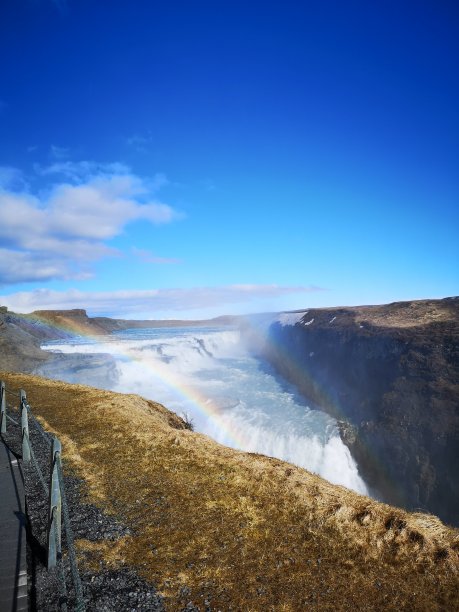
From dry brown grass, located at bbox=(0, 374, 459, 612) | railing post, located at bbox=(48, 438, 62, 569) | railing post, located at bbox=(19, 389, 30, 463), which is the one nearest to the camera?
railing post, located at bbox=(48, 438, 62, 569)

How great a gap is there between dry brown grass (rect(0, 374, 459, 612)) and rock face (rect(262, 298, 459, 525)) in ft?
81.6

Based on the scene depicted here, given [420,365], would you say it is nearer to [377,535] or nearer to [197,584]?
[377,535]

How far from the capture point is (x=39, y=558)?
5.54 meters

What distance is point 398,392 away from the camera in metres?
35.9

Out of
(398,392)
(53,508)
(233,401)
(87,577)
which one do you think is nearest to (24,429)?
(53,508)

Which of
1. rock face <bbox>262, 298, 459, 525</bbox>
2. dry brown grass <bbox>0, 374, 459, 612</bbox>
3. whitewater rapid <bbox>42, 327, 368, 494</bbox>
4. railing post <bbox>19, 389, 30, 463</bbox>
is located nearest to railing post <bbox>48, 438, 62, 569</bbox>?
A: dry brown grass <bbox>0, 374, 459, 612</bbox>

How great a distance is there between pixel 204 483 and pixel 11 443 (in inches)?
266

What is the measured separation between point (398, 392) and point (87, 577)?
3688cm

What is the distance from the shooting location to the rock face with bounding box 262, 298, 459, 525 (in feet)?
94.7

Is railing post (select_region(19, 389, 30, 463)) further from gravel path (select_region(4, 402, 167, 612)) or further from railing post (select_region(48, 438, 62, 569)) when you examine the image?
railing post (select_region(48, 438, 62, 569))

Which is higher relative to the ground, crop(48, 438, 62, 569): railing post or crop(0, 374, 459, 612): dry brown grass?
crop(48, 438, 62, 569): railing post

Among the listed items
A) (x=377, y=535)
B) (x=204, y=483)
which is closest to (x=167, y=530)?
(x=204, y=483)

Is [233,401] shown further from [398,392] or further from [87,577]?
[87,577]

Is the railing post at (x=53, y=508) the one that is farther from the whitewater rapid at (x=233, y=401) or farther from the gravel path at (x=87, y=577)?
the whitewater rapid at (x=233, y=401)
